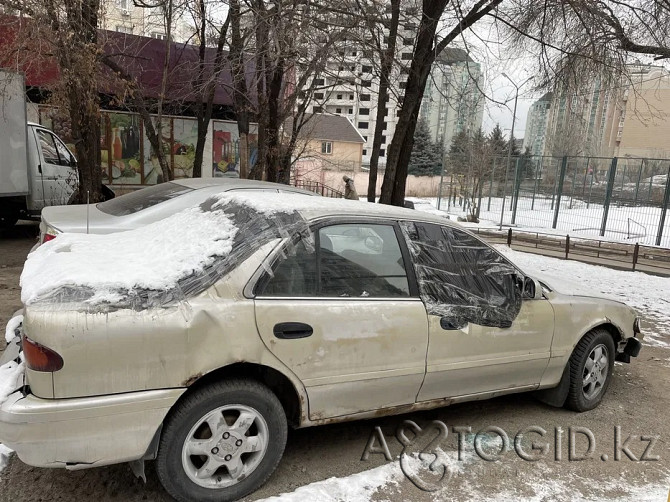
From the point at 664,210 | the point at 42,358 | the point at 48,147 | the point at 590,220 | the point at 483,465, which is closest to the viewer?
the point at 42,358

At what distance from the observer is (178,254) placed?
2.94 meters

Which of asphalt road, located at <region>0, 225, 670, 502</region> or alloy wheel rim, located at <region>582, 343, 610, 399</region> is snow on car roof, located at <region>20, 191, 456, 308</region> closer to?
asphalt road, located at <region>0, 225, 670, 502</region>

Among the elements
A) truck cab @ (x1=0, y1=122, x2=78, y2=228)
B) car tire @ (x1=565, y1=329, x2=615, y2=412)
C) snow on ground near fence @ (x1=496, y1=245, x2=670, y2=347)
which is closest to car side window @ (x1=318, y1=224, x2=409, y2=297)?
car tire @ (x1=565, y1=329, x2=615, y2=412)

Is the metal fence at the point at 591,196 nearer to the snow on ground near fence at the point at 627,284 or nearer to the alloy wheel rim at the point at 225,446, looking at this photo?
the snow on ground near fence at the point at 627,284

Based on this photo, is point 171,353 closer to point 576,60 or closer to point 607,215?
point 576,60

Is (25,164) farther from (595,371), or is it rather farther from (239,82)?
(595,371)

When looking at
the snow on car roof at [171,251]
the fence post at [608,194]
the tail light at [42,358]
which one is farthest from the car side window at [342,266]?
the fence post at [608,194]

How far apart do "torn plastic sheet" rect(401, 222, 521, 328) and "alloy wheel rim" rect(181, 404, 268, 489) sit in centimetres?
130

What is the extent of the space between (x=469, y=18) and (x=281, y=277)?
8.92 metres

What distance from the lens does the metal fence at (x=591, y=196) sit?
55.6ft

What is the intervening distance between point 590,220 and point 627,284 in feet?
32.7

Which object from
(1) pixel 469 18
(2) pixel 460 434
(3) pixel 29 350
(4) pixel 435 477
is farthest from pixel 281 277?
(1) pixel 469 18

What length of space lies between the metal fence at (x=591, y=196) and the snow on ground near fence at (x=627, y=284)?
7065 millimetres

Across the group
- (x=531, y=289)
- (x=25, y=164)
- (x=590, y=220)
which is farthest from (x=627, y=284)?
(x=25, y=164)
